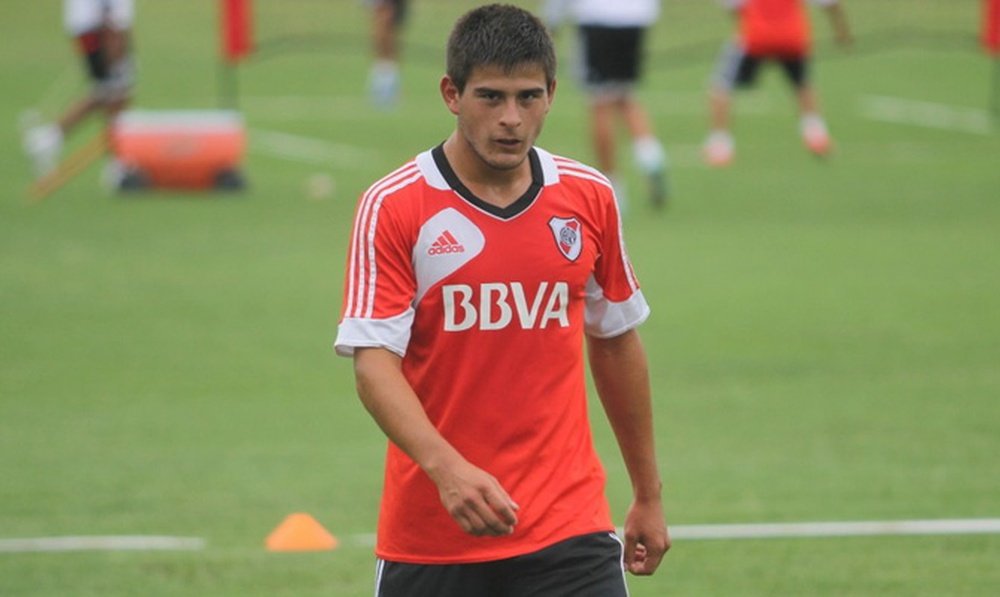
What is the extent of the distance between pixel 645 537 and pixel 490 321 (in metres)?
0.72

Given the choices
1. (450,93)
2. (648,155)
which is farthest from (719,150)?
(450,93)

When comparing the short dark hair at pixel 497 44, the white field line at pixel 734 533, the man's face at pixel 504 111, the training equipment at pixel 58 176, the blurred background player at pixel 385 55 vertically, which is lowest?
the blurred background player at pixel 385 55

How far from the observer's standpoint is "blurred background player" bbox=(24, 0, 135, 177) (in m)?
17.9

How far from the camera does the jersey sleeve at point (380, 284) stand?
4547 mm

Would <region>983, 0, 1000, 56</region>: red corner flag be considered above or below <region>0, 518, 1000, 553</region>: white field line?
below

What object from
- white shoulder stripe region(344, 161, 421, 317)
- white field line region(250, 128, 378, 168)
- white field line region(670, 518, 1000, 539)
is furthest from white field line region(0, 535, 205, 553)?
white field line region(250, 128, 378, 168)

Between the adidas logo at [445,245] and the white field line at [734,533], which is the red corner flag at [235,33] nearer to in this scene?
the white field line at [734,533]

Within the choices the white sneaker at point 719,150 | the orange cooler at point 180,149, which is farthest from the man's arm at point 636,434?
the white sneaker at point 719,150

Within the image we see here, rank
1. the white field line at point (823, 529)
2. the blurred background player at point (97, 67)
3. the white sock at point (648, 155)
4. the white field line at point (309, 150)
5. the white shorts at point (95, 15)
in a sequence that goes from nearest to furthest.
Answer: the white field line at point (823, 529), the white sock at point (648, 155), the blurred background player at point (97, 67), the white shorts at point (95, 15), the white field line at point (309, 150)

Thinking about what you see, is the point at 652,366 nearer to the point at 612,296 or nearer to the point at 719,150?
the point at 612,296

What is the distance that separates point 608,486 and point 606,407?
3921 mm

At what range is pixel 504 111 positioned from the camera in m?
4.54

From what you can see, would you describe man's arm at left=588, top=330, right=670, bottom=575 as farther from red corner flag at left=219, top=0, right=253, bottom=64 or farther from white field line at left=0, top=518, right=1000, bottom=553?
red corner flag at left=219, top=0, right=253, bottom=64

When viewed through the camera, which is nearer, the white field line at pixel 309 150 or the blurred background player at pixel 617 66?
the blurred background player at pixel 617 66
